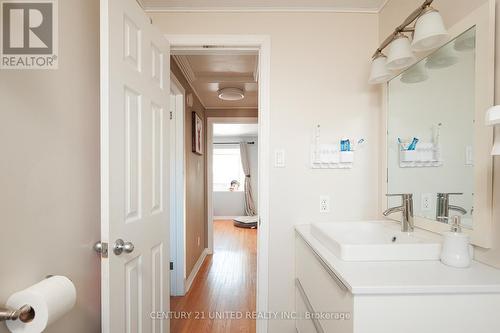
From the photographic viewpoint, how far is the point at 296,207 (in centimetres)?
167

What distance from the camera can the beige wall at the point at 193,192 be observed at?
107 inches

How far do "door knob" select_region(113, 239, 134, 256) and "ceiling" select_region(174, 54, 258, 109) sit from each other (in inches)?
68.3

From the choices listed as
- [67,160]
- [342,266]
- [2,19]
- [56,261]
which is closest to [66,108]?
[67,160]

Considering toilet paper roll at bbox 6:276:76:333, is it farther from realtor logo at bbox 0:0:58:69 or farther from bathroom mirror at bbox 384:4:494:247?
bathroom mirror at bbox 384:4:494:247

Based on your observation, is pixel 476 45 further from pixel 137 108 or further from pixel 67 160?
pixel 67 160

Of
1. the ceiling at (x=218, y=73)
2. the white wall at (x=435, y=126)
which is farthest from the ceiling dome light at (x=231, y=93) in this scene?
the white wall at (x=435, y=126)

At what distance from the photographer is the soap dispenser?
92cm

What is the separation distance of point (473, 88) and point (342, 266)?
0.87 meters

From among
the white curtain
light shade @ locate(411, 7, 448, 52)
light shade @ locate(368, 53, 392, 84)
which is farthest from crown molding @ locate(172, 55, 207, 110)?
the white curtain

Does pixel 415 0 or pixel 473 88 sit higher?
pixel 415 0

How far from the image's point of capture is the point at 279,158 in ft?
5.47

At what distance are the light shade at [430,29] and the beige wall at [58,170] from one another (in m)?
1.39

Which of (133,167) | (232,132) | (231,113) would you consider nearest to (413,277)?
(133,167)

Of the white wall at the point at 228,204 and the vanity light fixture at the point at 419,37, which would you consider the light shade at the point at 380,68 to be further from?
the white wall at the point at 228,204
